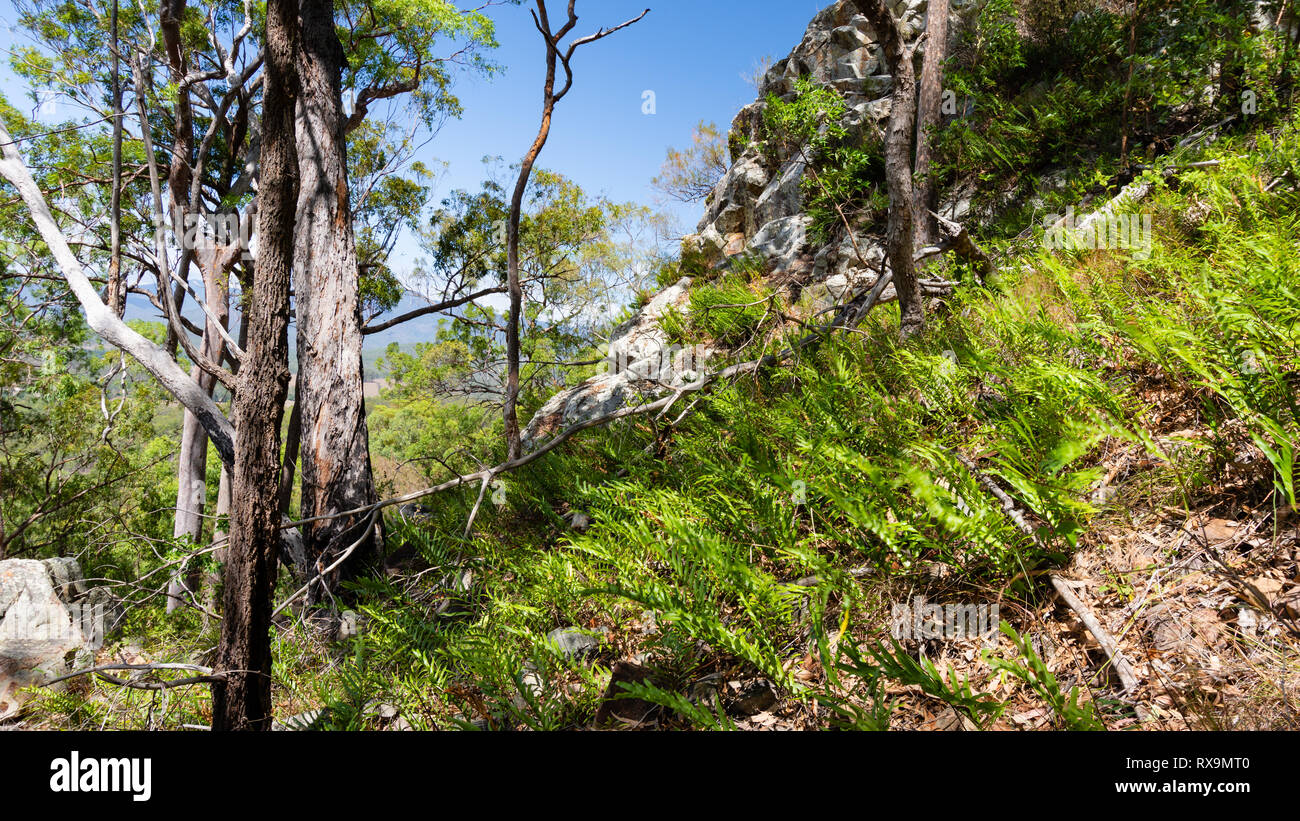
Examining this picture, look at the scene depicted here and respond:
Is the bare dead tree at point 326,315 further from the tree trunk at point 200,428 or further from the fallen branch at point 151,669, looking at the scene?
the tree trunk at point 200,428

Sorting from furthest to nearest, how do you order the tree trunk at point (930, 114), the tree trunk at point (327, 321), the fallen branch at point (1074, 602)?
1. the tree trunk at point (930, 114)
2. the tree trunk at point (327, 321)
3. the fallen branch at point (1074, 602)

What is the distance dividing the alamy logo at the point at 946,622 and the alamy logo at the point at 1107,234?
8.54ft

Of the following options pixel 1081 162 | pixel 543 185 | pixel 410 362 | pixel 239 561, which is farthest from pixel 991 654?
pixel 410 362

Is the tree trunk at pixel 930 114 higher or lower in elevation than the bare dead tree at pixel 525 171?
higher

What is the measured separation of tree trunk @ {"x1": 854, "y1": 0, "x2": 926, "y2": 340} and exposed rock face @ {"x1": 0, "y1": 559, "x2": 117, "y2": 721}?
5.79m

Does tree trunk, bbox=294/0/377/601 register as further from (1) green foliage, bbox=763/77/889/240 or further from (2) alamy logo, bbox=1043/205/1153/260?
(1) green foliage, bbox=763/77/889/240

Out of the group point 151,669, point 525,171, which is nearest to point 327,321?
point 525,171

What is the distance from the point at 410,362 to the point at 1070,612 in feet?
52.9

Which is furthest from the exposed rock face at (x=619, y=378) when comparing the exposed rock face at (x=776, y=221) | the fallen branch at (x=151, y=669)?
the fallen branch at (x=151, y=669)

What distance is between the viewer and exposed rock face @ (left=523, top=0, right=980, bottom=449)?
710cm

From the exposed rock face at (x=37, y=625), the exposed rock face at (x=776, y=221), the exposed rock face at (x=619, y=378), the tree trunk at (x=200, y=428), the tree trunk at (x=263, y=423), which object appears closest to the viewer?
the tree trunk at (x=263, y=423)

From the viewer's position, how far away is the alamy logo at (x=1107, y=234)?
11.6 ft
